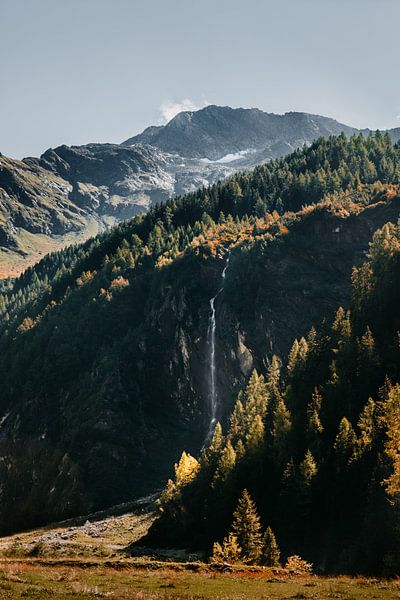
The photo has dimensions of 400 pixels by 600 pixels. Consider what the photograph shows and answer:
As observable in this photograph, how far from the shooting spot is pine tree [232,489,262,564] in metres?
61.8

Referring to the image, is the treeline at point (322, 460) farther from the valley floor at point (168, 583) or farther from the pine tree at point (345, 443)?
the valley floor at point (168, 583)

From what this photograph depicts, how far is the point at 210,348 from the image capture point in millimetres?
148375

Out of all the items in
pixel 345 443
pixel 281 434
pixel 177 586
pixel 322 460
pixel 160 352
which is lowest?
pixel 177 586

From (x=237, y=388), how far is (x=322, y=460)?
6382 cm

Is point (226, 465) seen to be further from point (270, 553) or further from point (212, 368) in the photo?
point (212, 368)

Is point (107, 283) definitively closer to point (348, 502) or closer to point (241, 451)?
point (241, 451)

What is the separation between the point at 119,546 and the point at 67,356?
88.7m

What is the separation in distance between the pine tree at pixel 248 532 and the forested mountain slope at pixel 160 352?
211 feet

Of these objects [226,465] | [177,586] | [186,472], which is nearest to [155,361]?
[186,472]

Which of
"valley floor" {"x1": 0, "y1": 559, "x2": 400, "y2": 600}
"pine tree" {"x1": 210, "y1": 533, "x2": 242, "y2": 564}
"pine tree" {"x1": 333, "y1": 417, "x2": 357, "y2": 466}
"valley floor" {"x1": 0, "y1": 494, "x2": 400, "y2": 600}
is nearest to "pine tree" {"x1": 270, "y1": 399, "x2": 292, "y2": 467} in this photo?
"pine tree" {"x1": 333, "y1": 417, "x2": 357, "y2": 466}

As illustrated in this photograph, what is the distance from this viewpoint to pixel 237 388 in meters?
138

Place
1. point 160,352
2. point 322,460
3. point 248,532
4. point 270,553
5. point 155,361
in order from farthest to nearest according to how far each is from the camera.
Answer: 1. point 160,352
2. point 155,361
3. point 322,460
4. point 248,532
5. point 270,553

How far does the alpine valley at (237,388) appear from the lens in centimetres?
6850

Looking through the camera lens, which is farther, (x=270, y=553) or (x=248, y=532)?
(x=248, y=532)
